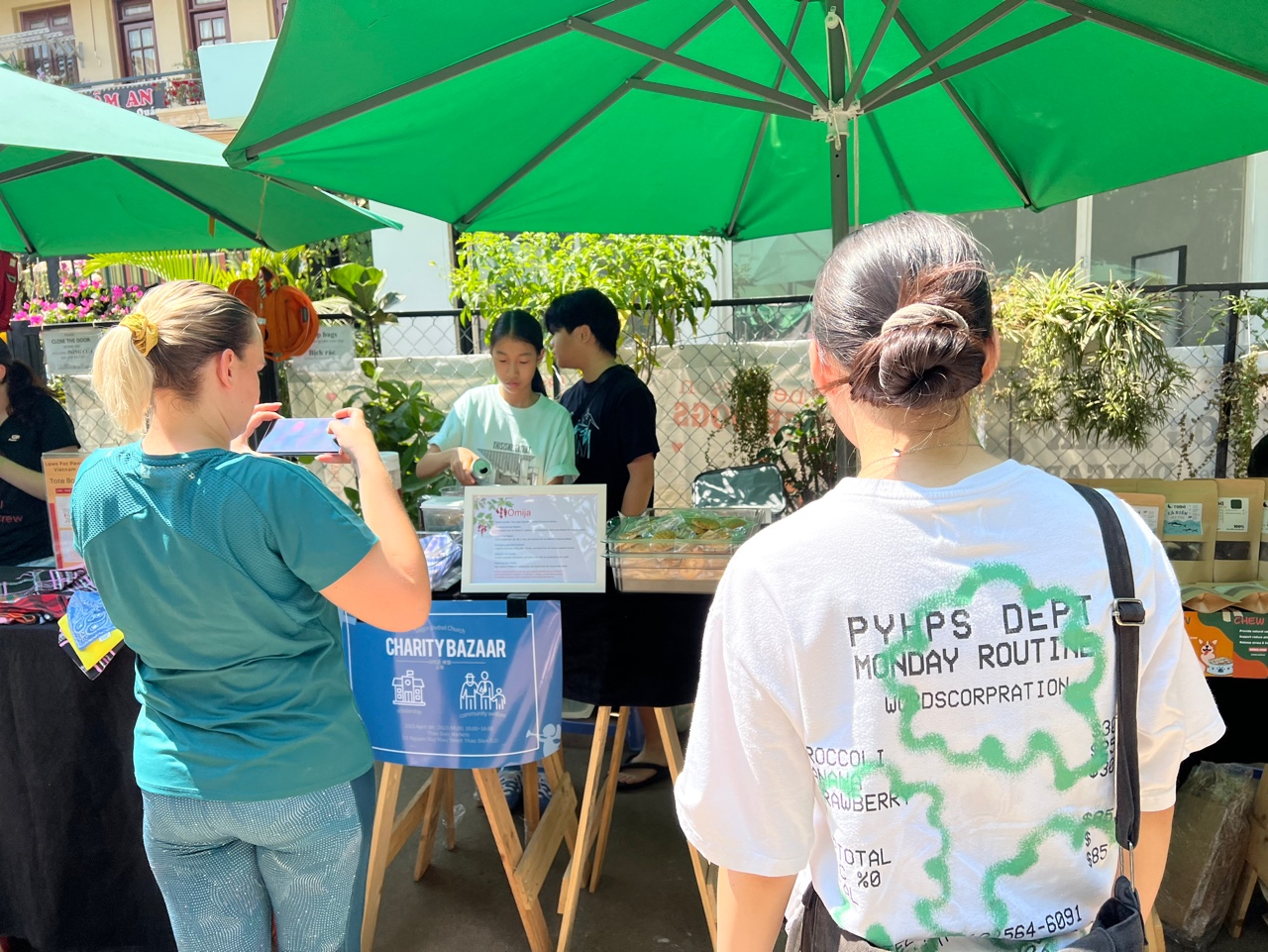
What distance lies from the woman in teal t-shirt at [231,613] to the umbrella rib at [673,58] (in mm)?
1102

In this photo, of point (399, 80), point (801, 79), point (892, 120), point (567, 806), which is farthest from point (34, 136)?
point (892, 120)

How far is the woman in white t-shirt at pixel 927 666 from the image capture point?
878 mm

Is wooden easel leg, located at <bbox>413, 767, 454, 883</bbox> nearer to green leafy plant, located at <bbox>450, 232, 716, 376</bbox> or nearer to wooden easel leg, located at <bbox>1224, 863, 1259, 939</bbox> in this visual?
wooden easel leg, located at <bbox>1224, 863, 1259, 939</bbox>

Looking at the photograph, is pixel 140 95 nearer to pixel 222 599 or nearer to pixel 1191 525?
pixel 222 599

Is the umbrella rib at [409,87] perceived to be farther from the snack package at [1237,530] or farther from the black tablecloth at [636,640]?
the snack package at [1237,530]

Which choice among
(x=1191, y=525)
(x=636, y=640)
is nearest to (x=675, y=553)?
(x=636, y=640)

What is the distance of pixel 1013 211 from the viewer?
6.45 m

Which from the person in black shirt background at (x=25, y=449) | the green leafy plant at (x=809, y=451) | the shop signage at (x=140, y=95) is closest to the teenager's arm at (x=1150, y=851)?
the person in black shirt background at (x=25, y=449)

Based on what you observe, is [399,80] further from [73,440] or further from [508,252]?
[508,252]

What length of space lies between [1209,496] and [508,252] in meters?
4.07

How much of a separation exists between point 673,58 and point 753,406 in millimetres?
2892

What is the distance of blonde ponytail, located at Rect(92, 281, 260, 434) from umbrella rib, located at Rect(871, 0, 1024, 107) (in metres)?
1.82

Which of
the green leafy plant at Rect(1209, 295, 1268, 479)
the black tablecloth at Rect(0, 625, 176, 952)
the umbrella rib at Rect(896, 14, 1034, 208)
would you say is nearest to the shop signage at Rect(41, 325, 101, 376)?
the black tablecloth at Rect(0, 625, 176, 952)

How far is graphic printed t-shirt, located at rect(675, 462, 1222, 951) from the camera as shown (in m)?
0.88
